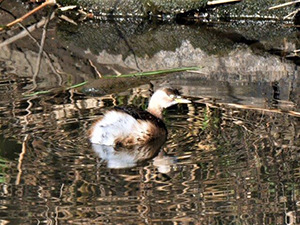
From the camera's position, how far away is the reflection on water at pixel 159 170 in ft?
15.7

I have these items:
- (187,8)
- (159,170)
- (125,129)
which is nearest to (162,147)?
(125,129)

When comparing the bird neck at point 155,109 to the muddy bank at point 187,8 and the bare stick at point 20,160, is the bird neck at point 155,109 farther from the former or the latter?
the muddy bank at point 187,8

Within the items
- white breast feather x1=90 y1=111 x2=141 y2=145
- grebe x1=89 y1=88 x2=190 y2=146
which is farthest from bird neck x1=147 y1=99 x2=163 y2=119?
white breast feather x1=90 y1=111 x2=141 y2=145

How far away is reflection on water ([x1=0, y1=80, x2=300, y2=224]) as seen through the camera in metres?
4.79

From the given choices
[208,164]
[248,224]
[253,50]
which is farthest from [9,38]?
[248,224]

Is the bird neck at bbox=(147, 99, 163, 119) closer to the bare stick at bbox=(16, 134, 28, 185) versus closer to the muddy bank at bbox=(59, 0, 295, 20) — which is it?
the bare stick at bbox=(16, 134, 28, 185)

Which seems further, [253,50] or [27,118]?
[253,50]

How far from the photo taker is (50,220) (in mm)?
4703

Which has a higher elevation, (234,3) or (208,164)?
(234,3)

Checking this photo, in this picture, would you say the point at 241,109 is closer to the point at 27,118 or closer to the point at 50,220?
the point at 27,118

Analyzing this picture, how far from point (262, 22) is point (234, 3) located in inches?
18.2

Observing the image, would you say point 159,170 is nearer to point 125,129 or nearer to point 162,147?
point 162,147

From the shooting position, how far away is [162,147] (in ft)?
20.1

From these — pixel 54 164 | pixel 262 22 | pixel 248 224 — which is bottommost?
pixel 248 224
